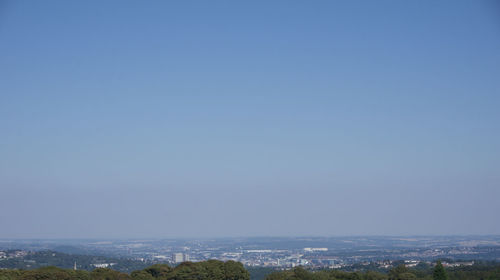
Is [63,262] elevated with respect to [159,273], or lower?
lower

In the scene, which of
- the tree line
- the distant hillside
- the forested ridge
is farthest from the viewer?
the distant hillside

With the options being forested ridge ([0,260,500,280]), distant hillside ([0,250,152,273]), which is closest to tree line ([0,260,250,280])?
forested ridge ([0,260,500,280])

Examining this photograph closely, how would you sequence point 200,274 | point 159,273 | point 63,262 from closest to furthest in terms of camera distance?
point 200,274
point 159,273
point 63,262

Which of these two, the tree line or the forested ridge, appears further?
the forested ridge

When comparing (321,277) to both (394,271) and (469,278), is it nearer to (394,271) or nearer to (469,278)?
(394,271)

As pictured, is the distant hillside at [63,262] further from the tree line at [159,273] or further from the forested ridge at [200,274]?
the forested ridge at [200,274]

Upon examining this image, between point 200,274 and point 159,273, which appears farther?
A: point 159,273

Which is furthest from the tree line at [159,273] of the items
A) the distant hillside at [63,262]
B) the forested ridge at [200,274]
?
the distant hillside at [63,262]

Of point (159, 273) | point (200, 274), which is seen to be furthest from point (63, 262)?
point (200, 274)

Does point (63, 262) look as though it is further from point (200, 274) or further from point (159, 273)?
point (200, 274)

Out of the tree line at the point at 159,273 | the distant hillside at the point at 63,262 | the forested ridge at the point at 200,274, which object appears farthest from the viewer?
the distant hillside at the point at 63,262

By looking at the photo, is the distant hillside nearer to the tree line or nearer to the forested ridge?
the tree line

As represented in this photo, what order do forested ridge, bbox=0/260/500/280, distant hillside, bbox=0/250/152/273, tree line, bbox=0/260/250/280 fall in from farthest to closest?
distant hillside, bbox=0/250/152/273 → forested ridge, bbox=0/260/500/280 → tree line, bbox=0/260/250/280

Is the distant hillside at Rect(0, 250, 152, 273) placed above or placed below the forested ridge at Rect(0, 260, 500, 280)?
below
